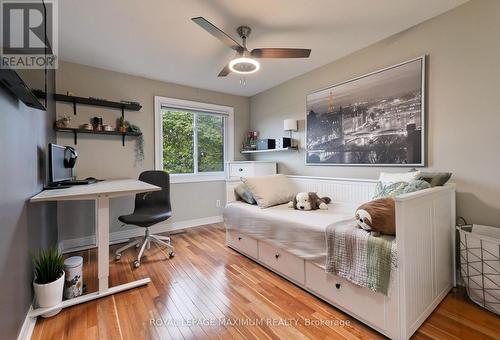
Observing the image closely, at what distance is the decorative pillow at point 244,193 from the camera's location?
2.62 m

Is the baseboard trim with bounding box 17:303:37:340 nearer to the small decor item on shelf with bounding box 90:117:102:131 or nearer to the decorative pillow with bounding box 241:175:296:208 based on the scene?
the decorative pillow with bounding box 241:175:296:208

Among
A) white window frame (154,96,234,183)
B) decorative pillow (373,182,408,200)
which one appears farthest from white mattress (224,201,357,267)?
white window frame (154,96,234,183)

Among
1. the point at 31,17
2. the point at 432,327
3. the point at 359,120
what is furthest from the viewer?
the point at 359,120

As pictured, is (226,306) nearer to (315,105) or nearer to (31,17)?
(31,17)

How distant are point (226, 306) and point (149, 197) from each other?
1.85 meters

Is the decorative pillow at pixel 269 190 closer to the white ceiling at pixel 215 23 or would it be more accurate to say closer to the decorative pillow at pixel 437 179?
the decorative pillow at pixel 437 179

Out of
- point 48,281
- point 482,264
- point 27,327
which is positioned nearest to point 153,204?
point 48,281

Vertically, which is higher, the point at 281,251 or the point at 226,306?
the point at 281,251

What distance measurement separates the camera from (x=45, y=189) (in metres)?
1.99

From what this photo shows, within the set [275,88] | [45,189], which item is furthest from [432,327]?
[275,88]

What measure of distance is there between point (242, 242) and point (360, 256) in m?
1.44

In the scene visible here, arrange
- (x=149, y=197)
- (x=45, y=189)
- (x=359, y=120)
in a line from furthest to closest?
(x=149, y=197)
(x=359, y=120)
(x=45, y=189)

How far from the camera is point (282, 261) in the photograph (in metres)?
2.07

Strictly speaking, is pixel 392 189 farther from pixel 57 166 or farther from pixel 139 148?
pixel 139 148
